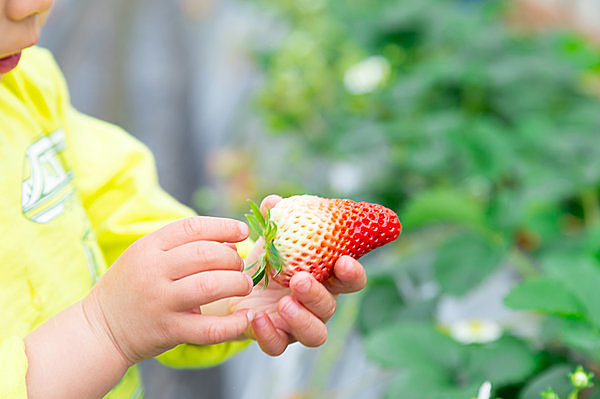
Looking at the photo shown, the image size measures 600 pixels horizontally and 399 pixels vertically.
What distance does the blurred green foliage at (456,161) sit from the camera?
0.77 metres

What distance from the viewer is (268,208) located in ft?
1.83

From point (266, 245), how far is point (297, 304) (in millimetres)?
54

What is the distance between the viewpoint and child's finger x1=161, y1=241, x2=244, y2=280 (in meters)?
0.50

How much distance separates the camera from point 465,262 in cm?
95

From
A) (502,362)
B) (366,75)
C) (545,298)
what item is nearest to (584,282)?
(545,298)

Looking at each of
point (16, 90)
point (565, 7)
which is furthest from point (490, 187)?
point (565, 7)

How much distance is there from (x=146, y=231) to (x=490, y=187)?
85cm

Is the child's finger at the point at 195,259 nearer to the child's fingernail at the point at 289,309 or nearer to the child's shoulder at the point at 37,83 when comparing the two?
the child's fingernail at the point at 289,309

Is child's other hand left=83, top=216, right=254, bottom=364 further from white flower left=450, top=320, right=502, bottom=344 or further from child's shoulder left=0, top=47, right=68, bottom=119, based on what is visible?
white flower left=450, top=320, right=502, bottom=344

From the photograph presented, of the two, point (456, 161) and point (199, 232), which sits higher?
point (199, 232)

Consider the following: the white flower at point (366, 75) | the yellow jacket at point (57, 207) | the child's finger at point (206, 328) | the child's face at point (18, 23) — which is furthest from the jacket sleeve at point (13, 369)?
the white flower at point (366, 75)

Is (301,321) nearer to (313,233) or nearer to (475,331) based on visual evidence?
(313,233)

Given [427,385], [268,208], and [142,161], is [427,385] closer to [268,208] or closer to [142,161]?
[268,208]

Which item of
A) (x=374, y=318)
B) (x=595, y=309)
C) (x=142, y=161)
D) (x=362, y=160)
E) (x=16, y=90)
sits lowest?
(x=362, y=160)
